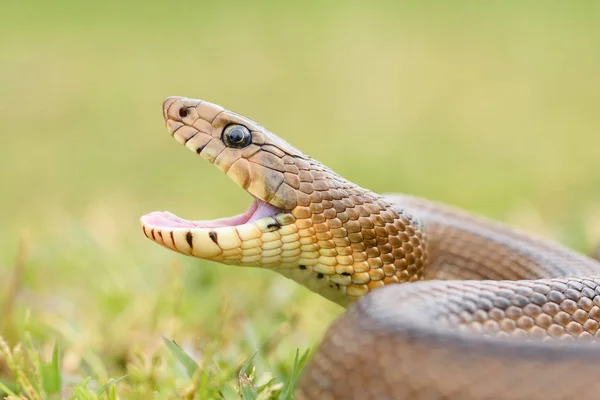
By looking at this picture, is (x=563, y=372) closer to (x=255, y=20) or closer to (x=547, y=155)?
(x=547, y=155)

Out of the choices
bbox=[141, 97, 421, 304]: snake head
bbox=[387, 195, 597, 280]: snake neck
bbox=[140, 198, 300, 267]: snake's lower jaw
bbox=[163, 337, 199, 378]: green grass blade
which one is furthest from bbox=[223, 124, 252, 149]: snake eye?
bbox=[387, 195, 597, 280]: snake neck

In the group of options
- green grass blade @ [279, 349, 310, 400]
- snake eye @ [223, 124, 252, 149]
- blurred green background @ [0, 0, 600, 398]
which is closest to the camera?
green grass blade @ [279, 349, 310, 400]

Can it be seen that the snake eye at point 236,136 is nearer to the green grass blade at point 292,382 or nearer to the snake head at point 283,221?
the snake head at point 283,221

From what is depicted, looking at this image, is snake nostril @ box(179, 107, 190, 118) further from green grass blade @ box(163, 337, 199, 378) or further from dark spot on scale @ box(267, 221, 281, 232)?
green grass blade @ box(163, 337, 199, 378)

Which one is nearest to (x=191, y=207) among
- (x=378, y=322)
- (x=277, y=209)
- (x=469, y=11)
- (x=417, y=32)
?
(x=277, y=209)

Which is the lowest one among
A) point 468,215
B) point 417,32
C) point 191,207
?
point 191,207

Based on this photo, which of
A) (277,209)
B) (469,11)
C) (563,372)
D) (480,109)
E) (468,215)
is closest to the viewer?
(563,372)
